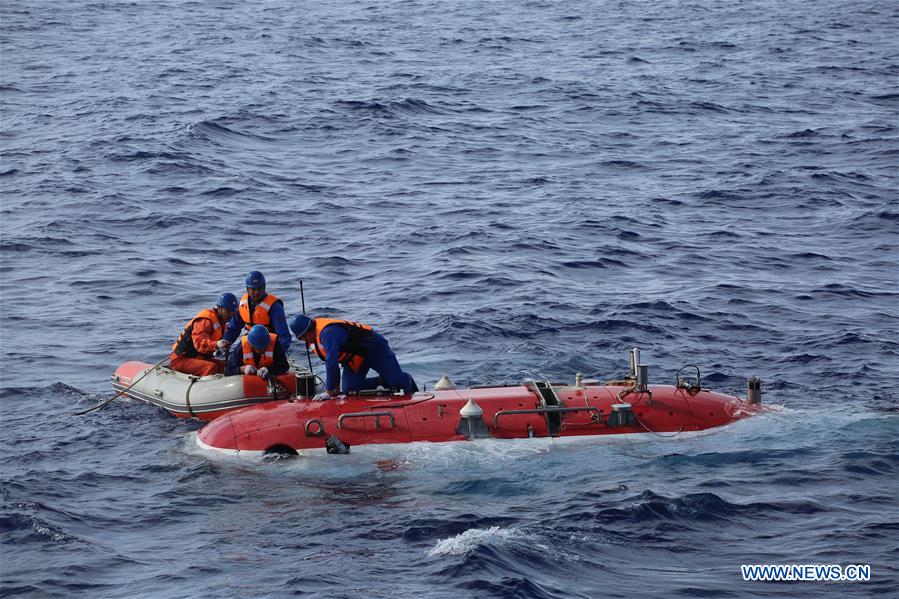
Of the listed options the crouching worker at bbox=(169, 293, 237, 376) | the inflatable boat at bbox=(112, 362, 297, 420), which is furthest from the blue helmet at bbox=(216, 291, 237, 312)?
the inflatable boat at bbox=(112, 362, 297, 420)

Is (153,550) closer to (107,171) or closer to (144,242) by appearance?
(144,242)

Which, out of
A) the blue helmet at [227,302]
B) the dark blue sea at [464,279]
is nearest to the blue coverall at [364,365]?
the dark blue sea at [464,279]

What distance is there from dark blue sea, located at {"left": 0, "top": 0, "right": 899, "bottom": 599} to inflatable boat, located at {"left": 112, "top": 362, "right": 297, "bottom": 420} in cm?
27

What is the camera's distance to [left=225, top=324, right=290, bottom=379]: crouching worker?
15516mm

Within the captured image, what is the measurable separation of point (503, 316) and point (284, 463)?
6818mm

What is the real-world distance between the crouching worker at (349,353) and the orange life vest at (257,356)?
1.32 meters

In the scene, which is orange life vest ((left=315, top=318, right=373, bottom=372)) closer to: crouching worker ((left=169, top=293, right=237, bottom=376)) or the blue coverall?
the blue coverall

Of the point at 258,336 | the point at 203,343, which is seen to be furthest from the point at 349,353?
the point at 203,343

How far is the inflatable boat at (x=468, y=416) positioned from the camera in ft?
45.2

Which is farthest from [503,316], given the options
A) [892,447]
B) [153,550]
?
[153,550]

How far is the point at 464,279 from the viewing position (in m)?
22.0

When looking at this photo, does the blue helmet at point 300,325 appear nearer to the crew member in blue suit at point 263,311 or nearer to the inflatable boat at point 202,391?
the inflatable boat at point 202,391

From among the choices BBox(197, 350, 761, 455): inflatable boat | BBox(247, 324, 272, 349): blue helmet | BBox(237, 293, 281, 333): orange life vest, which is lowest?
BBox(197, 350, 761, 455): inflatable boat

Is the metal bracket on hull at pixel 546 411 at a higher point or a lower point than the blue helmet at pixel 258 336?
lower
